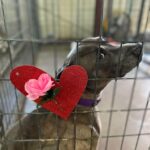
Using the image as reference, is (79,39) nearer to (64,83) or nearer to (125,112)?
(125,112)

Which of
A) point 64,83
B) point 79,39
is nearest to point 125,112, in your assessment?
point 79,39

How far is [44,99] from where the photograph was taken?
0.76 meters

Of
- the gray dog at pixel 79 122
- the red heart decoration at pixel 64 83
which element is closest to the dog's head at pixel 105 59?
the gray dog at pixel 79 122

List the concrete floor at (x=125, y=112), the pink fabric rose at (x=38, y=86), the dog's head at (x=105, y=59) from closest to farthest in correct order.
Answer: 1. the pink fabric rose at (x=38, y=86)
2. the dog's head at (x=105, y=59)
3. the concrete floor at (x=125, y=112)

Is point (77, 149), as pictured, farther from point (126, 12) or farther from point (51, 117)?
point (126, 12)

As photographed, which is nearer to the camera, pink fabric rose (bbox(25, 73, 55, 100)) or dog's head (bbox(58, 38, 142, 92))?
pink fabric rose (bbox(25, 73, 55, 100))

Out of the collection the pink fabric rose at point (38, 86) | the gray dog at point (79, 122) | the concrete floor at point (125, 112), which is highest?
the pink fabric rose at point (38, 86)

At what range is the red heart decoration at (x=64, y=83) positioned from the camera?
2.46ft

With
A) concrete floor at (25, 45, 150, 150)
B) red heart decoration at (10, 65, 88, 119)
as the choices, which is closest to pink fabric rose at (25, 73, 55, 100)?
red heart decoration at (10, 65, 88, 119)

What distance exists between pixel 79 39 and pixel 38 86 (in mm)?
1142

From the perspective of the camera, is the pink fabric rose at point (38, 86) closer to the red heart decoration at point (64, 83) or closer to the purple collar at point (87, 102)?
the red heart decoration at point (64, 83)

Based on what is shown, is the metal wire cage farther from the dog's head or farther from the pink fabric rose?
the pink fabric rose

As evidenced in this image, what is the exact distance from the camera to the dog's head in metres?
0.90

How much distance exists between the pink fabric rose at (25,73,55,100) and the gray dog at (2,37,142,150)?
19 centimetres
